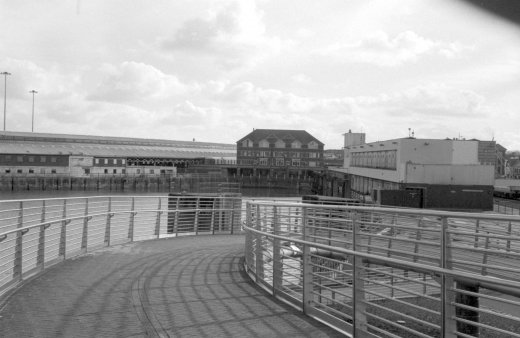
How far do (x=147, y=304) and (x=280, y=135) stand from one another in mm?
101120

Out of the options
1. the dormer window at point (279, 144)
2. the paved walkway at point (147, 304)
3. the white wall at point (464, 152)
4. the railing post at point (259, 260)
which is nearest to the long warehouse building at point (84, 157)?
the dormer window at point (279, 144)

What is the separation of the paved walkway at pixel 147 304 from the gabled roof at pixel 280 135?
9725 centimetres

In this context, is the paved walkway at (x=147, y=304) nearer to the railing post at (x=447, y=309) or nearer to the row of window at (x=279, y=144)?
the railing post at (x=447, y=309)

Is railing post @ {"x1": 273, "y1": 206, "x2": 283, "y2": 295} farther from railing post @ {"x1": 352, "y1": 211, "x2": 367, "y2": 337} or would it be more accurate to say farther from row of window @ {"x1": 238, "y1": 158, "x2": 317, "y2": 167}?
row of window @ {"x1": 238, "y1": 158, "x2": 317, "y2": 167}

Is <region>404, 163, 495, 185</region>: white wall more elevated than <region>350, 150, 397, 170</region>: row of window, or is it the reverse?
<region>350, 150, 397, 170</region>: row of window

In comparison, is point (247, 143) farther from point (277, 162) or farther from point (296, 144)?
point (296, 144)

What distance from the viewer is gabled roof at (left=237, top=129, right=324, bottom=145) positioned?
108 m

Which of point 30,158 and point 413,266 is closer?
point 413,266

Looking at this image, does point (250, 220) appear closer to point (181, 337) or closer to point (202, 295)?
point (202, 295)

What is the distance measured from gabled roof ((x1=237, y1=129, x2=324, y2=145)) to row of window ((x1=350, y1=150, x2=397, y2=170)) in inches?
1438

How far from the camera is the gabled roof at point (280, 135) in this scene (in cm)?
10769

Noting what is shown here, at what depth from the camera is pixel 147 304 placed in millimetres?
7016

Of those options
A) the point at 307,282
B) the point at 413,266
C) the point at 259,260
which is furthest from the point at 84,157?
the point at 413,266

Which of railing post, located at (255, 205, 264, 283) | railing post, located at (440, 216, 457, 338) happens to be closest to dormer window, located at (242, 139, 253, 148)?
railing post, located at (255, 205, 264, 283)
